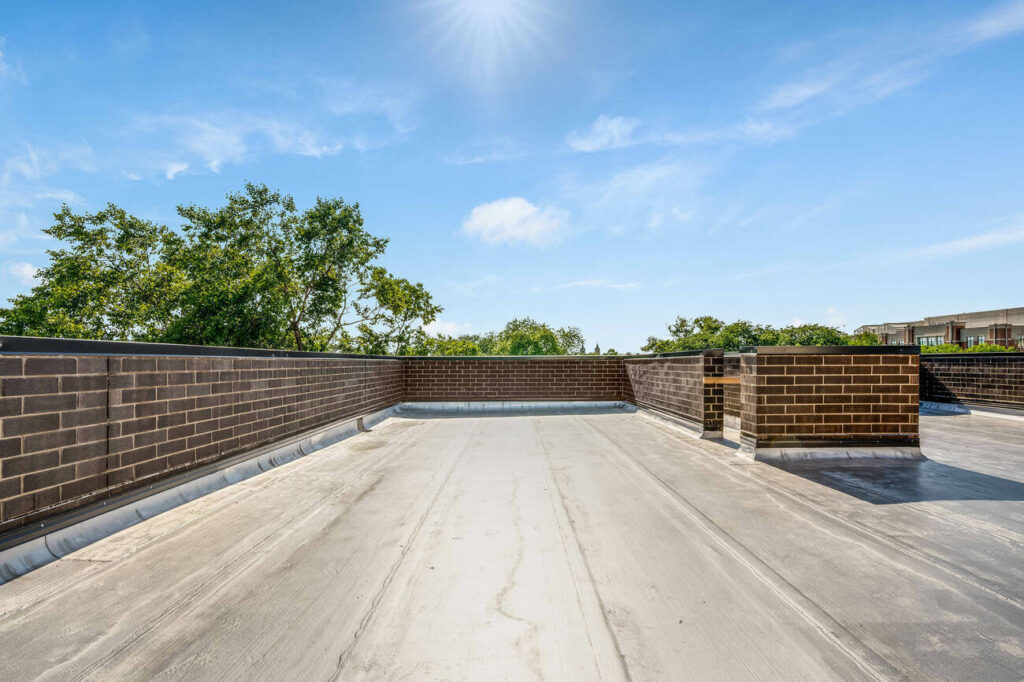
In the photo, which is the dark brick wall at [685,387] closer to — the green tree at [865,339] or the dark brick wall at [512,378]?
the dark brick wall at [512,378]

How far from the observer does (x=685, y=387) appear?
9.12 meters

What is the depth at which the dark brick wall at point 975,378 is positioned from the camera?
10.4 m

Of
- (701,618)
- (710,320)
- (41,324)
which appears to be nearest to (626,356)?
(701,618)

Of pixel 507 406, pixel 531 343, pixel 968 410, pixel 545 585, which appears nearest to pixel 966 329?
pixel 531 343

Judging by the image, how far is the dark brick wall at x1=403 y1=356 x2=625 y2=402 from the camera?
13797 millimetres

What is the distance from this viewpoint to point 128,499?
3857 mm

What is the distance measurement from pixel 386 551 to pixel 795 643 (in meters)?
2.55

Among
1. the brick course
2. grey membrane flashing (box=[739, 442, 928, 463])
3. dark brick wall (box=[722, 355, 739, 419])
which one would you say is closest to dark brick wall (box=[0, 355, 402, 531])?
the brick course

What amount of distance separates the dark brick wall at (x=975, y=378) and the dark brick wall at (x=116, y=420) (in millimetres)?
15366

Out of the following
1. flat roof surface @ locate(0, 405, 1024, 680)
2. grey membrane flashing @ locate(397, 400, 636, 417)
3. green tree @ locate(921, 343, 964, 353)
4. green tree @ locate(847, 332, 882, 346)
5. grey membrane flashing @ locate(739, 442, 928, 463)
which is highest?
green tree @ locate(847, 332, 882, 346)

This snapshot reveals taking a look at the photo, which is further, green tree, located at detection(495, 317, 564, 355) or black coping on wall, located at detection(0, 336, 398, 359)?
green tree, located at detection(495, 317, 564, 355)

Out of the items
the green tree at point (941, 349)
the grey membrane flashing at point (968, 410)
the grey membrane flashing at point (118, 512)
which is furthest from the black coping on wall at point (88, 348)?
the green tree at point (941, 349)

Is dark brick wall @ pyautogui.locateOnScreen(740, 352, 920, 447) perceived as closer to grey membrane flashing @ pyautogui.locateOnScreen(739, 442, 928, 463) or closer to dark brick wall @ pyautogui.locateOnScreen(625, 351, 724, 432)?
grey membrane flashing @ pyautogui.locateOnScreen(739, 442, 928, 463)

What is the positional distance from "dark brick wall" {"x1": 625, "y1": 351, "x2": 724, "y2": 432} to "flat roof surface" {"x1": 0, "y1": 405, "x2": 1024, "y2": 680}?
2.90m
